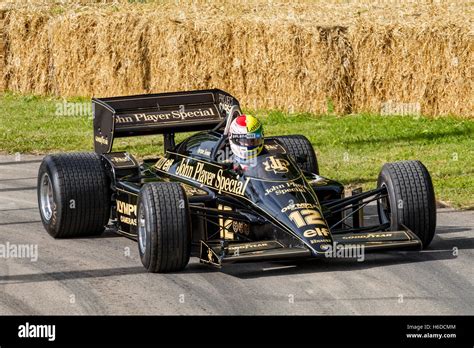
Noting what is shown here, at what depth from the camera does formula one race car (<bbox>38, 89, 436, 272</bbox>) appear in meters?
12.1

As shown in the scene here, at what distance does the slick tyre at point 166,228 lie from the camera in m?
12.0

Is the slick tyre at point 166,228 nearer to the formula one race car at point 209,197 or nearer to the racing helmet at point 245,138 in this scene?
the formula one race car at point 209,197

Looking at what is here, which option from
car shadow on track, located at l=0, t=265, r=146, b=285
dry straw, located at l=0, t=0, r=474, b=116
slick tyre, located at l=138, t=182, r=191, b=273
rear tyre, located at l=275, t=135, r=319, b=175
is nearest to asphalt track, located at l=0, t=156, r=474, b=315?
car shadow on track, located at l=0, t=265, r=146, b=285

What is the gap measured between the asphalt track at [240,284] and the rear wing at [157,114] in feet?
5.10

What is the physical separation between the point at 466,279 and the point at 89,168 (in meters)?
4.72

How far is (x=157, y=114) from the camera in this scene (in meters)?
15.2

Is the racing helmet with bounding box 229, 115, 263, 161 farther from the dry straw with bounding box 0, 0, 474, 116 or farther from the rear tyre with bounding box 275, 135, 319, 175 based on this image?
the dry straw with bounding box 0, 0, 474, 116

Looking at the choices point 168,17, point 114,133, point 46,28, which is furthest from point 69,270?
point 46,28

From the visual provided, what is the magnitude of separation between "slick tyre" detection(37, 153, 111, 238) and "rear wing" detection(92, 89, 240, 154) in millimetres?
671

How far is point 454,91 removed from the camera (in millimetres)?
22297

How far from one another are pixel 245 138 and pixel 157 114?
2416mm

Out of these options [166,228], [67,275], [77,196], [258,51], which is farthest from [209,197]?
[258,51]

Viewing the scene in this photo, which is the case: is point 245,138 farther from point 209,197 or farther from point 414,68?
point 414,68
